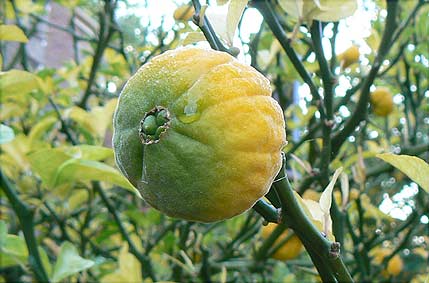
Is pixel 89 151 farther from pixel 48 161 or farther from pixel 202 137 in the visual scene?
pixel 202 137

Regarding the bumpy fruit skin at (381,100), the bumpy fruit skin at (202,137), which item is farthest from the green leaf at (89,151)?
the bumpy fruit skin at (381,100)

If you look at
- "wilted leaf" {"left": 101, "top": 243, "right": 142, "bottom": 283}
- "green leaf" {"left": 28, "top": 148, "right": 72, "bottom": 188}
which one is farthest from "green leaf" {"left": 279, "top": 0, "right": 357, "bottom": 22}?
"wilted leaf" {"left": 101, "top": 243, "right": 142, "bottom": 283}

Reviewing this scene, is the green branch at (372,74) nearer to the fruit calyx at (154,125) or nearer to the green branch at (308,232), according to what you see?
the green branch at (308,232)

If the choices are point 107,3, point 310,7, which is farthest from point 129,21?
point 310,7

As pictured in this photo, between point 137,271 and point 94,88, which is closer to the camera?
point 137,271

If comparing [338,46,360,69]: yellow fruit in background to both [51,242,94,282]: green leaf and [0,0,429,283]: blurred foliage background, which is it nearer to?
[0,0,429,283]: blurred foliage background

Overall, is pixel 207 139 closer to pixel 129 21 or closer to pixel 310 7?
pixel 310 7
